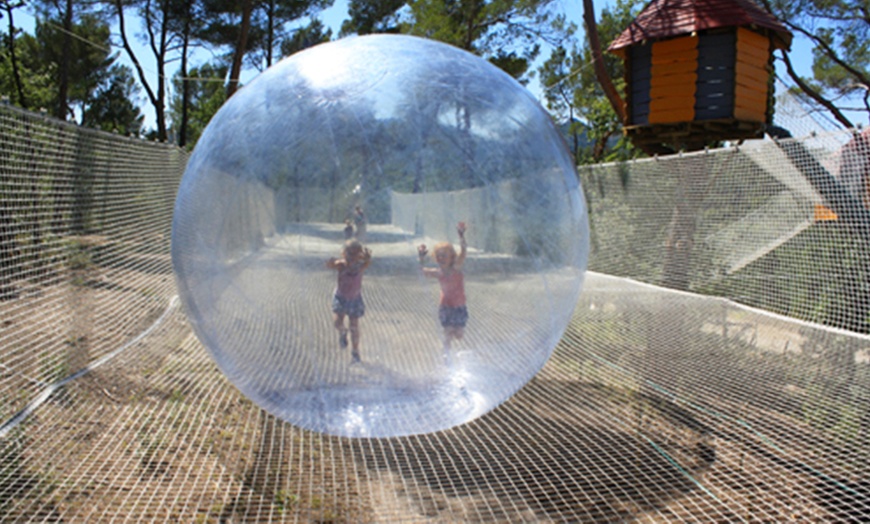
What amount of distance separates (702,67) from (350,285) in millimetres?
7241

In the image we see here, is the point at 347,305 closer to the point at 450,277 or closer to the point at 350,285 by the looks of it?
the point at 350,285

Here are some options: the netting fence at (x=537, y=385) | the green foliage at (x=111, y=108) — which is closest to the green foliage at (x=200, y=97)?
the green foliage at (x=111, y=108)

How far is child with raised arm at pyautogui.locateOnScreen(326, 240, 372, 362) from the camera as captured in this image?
2652 millimetres

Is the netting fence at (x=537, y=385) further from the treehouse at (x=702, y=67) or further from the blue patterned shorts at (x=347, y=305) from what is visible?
the treehouse at (x=702, y=67)

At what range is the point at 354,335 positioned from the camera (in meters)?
2.68

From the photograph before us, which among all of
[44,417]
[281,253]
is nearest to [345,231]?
[281,253]

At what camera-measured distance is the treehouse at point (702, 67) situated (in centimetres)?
832

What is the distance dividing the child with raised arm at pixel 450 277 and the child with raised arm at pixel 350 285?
0.23 metres

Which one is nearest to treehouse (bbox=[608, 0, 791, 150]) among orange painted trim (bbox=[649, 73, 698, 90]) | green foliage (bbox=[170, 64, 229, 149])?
orange painted trim (bbox=[649, 73, 698, 90])

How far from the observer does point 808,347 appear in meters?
5.47

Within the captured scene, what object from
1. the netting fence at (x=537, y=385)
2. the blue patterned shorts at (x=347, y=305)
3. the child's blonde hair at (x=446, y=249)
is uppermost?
the child's blonde hair at (x=446, y=249)

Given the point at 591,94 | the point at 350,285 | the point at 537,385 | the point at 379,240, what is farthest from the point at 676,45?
the point at 591,94

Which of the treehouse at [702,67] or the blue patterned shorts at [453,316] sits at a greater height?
the treehouse at [702,67]

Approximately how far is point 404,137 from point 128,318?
14.6 feet
